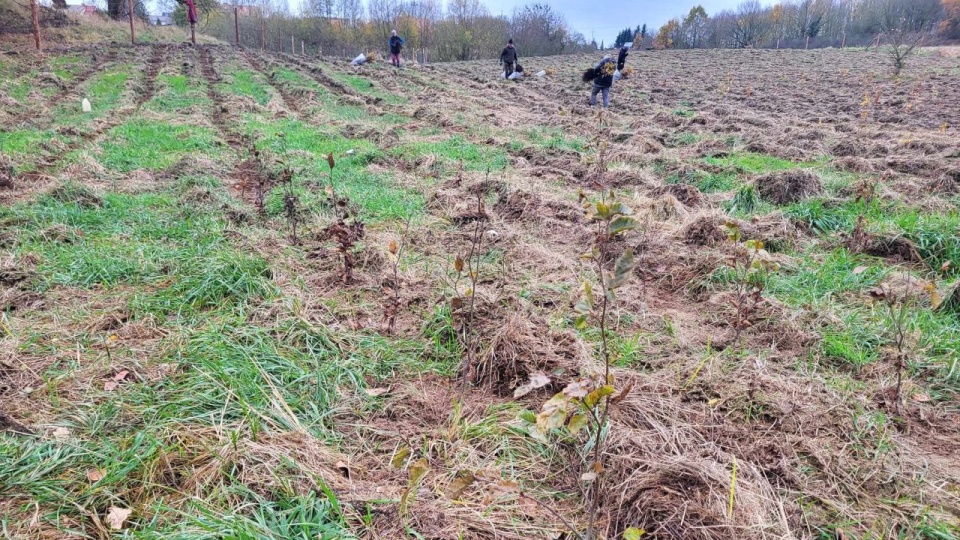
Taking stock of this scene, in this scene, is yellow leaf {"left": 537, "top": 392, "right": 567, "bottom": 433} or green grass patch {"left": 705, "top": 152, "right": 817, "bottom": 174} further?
green grass patch {"left": 705, "top": 152, "right": 817, "bottom": 174}

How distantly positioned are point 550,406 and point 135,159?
7762mm

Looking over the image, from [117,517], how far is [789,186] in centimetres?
641

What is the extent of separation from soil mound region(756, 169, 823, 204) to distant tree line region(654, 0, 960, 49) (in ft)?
163

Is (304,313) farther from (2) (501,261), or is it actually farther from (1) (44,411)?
(2) (501,261)

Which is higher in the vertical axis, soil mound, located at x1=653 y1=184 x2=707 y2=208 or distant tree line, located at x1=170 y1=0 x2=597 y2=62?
distant tree line, located at x1=170 y1=0 x2=597 y2=62

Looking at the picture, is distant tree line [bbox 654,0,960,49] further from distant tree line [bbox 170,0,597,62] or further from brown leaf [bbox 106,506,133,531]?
brown leaf [bbox 106,506,133,531]

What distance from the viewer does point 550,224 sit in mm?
5238

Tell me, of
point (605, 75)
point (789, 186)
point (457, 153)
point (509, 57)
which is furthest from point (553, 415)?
point (509, 57)

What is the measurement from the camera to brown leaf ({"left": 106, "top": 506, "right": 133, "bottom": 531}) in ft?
Answer: 5.87

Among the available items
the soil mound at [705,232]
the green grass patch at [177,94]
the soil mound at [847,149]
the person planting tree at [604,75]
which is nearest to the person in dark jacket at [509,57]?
the person planting tree at [604,75]

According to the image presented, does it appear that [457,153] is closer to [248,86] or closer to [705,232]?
[705,232]

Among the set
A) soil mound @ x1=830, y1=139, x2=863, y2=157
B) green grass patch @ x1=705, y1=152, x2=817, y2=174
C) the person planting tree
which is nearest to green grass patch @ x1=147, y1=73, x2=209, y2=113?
the person planting tree

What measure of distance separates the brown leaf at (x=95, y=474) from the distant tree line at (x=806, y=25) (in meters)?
55.7

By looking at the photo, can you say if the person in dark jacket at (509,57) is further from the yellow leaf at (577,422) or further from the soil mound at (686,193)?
the yellow leaf at (577,422)
